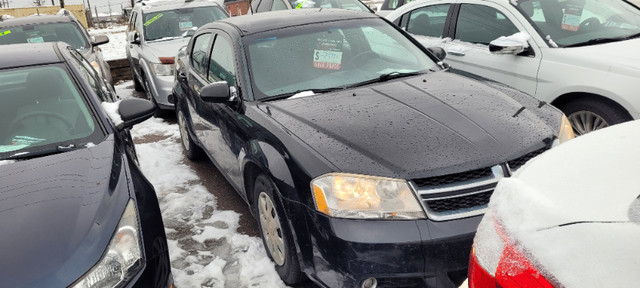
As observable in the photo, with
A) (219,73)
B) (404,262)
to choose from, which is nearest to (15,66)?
(219,73)

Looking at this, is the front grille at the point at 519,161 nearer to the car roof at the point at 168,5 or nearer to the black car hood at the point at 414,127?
the black car hood at the point at 414,127

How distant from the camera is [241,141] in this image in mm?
3232

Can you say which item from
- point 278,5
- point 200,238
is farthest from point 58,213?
point 278,5

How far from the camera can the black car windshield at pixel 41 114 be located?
2.79m

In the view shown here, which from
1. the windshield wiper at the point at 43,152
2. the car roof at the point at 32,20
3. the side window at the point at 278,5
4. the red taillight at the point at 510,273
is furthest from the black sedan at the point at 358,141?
the side window at the point at 278,5

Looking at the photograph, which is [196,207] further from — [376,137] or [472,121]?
[472,121]

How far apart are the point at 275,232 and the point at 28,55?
2.16m

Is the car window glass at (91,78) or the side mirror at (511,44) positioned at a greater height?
the side mirror at (511,44)

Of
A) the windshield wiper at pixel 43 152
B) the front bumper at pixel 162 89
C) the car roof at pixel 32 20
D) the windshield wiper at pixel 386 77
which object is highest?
the windshield wiper at pixel 386 77

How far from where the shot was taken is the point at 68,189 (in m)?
2.34

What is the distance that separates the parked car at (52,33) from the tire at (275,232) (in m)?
5.19

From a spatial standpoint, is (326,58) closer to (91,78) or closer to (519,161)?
(519,161)

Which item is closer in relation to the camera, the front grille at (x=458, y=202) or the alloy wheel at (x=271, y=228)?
the front grille at (x=458, y=202)

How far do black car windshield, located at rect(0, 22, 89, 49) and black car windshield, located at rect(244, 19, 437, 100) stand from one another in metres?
5.23
